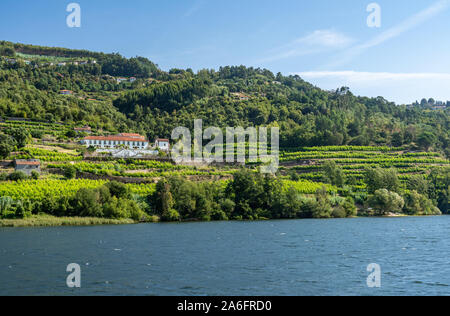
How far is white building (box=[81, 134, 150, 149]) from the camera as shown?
96.8m

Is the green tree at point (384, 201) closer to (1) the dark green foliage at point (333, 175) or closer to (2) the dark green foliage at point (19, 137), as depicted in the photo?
(1) the dark green foliage at point (333, 175)

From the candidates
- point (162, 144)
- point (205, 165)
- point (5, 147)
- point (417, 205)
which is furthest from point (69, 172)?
point (417, 205)

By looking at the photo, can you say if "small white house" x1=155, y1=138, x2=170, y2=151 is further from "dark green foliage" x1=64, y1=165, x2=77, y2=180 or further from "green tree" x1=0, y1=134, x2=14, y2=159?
"dark green foliage" x1=64, y1=165, x2=77, y2=180

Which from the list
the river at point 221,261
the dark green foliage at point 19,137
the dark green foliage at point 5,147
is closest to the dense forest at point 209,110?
the dark green foliage at point 19,137

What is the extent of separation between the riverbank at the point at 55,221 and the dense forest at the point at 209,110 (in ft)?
172

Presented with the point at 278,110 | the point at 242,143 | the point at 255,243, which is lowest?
the point at 255,243

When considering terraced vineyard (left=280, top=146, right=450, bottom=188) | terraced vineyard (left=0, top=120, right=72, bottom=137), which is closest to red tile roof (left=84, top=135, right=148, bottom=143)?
terraced vineyard (left=0, top=120, right=72, bottom=137)

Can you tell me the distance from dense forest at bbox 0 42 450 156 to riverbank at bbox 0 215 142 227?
172 feet

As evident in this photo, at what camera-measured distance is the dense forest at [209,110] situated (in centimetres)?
11788

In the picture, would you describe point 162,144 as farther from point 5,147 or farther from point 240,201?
point 240,201

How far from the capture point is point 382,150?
112750 millimetres
